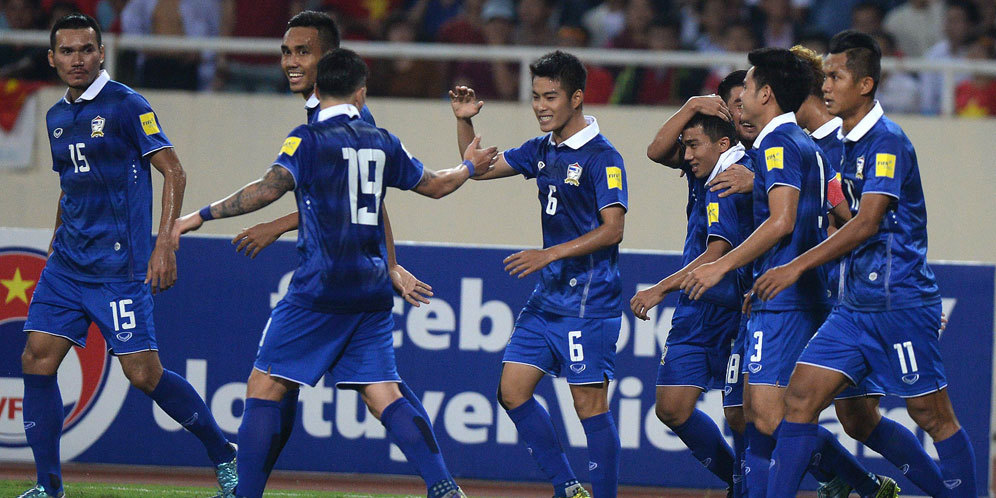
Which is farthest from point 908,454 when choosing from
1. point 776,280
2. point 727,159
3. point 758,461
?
point 727,159

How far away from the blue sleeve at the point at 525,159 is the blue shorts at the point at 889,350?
161cm

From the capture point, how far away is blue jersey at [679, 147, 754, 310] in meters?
5.61

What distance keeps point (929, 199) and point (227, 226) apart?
5.85 m

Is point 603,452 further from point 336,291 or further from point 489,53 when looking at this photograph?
point 489,53

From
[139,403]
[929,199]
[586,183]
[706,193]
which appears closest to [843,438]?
[706,193]

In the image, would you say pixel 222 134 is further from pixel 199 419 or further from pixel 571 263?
pixel 571 263

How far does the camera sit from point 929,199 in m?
10.0

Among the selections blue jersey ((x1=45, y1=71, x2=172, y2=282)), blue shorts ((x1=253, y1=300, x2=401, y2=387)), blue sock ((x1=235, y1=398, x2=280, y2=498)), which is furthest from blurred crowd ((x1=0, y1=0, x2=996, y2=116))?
blue sock ((x1=235, y1=398, x2=280, y2=498))

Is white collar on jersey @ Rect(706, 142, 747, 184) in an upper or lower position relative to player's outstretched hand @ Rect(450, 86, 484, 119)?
lower

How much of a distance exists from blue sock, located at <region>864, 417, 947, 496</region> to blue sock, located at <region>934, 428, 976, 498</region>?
0.45 feet

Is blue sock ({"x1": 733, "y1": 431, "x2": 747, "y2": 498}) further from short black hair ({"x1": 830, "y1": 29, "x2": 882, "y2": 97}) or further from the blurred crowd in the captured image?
the blurred crowd

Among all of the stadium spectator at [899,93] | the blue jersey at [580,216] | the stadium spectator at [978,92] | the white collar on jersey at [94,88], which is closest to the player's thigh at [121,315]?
the white collar on jersey at [94,88]

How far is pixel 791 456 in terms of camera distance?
199 inches

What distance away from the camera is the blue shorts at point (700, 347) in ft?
19.2
